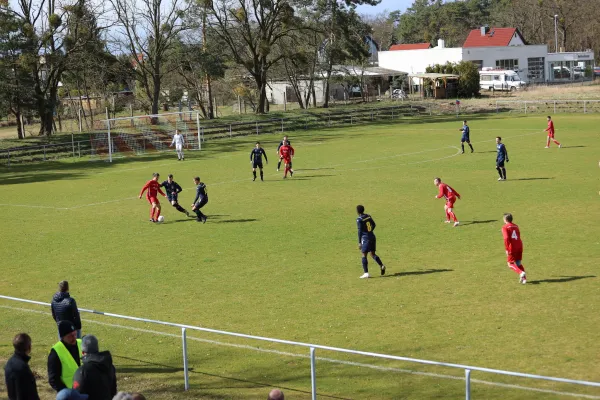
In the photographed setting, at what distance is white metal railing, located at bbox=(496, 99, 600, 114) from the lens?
2653 inches

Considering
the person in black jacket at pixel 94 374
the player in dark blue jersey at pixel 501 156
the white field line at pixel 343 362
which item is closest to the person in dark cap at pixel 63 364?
the person in black jacket at pixel 94 374

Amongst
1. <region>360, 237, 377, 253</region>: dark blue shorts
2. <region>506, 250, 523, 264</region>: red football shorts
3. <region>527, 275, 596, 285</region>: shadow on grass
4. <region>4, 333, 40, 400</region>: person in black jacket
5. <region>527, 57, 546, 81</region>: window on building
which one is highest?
<region>527, 57, 546, 81</region>: window on building

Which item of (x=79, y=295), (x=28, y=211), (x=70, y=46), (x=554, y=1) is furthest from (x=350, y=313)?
(x=554, y=1)

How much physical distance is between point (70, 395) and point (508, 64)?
102 metres

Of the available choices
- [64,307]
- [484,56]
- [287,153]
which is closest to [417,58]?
[484,56]

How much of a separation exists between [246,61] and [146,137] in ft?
72.4

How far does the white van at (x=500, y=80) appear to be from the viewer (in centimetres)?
8831

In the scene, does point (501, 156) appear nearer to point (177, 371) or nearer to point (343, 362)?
point (343, 362)

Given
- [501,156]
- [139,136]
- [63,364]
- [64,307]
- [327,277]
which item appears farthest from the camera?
[139,136]

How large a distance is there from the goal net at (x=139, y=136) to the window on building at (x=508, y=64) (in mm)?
59908

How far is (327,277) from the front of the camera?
18.2m

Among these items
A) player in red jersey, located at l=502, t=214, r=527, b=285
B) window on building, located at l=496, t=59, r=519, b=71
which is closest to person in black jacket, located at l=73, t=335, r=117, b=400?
player in red jersey, located at l=502, t=214, r=527, b=285

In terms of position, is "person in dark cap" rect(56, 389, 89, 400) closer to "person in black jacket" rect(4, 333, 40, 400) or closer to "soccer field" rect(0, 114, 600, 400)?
"person in black jacket" rect(4, 333, 40, 400)

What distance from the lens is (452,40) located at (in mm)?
134375
